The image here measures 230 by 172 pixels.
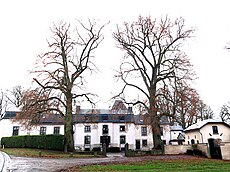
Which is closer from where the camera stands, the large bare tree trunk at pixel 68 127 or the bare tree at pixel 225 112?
the large bare tree trunk at pixel 68 127

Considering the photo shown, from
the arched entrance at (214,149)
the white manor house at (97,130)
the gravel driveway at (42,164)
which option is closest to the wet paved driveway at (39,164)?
the gravel driveway at (42,164)

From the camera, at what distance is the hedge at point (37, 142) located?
31.4 meters

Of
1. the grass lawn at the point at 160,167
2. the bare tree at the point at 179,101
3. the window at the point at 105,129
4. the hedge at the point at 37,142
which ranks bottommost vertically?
the grass lawn at the point at 160,167

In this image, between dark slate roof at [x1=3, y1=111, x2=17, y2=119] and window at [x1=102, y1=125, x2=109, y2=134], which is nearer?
dark slate roof at [x1=3, y1=111, x2=17, y2=119]

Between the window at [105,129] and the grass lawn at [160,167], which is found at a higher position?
the window at [105,129]

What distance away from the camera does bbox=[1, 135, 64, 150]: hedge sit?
1235 inches

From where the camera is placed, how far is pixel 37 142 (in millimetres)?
33000

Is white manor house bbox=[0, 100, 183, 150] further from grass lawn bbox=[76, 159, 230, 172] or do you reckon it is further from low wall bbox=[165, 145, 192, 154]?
grass lawn bbox=[76, 159, 230, 172]

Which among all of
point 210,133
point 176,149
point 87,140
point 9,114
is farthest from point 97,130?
point 176,149

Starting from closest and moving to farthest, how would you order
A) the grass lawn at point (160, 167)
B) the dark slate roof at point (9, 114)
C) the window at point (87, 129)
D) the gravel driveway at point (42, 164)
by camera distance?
the grass lawn at point (160, 167) → the gravel driveway at point (42, 164) → the dark slate roof at point (9, 114) → the window at point (87, 129)

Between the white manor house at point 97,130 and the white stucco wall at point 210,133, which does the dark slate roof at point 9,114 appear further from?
the white stucco wall at point 210,133

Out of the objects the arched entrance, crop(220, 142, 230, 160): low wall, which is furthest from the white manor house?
crop(220, 142, 230, 160): low wall

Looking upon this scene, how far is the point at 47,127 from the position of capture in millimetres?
52438

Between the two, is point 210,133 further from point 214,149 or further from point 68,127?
point 68,127
